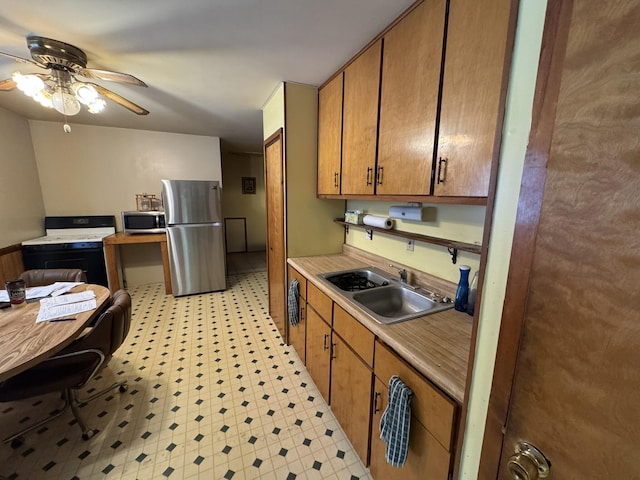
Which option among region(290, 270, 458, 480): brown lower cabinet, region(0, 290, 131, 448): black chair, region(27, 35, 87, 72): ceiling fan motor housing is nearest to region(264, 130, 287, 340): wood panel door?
region(290, 270, 458, 480): brown lower cabinet

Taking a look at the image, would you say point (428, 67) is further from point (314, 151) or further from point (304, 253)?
point (304, 253)

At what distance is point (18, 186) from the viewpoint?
9.80ft

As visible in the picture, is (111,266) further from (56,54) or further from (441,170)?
(441,170)

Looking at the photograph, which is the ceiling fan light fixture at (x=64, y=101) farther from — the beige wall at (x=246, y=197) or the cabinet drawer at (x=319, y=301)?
the beige wall at (x=246, y=197)

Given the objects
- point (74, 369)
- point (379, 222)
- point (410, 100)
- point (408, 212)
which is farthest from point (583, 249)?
point (74, 369)

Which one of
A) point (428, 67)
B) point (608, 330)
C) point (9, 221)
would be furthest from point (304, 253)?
point (9, 221)

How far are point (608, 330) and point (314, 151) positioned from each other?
2170 millimetres

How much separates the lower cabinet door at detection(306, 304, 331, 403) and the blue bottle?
2.49 ft

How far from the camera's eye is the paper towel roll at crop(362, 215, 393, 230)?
5.90 feet

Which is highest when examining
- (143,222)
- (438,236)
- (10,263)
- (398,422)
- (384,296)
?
(438,236)

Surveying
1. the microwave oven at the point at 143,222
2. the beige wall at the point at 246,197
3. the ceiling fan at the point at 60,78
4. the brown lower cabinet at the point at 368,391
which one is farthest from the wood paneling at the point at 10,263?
the beige wall at the point at 246,197

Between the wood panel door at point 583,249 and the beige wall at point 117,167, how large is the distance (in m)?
4.37

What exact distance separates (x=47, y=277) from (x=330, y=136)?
2.69m

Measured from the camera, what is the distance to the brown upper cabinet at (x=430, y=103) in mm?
943
